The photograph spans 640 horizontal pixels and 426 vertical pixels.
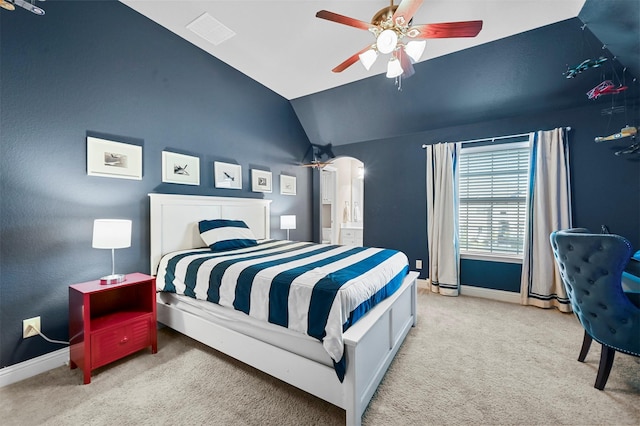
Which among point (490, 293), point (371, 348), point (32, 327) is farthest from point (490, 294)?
point (32, 327)

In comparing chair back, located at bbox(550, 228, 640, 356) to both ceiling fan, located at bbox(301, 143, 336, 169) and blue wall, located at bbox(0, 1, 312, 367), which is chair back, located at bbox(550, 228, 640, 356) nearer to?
blue wall, located at bbox(0, 1, 312, 367)

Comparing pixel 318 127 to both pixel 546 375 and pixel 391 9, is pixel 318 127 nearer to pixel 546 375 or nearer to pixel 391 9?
pixel 391 9

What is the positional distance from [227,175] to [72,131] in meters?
1.62

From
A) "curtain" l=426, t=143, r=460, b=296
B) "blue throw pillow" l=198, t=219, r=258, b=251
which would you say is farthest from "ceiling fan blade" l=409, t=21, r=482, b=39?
"blue throw pillow" l=198, t=219, r=258, b=251

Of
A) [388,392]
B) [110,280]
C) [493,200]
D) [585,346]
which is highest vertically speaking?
[493,200]

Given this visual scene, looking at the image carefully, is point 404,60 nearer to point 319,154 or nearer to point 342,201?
point 319,154

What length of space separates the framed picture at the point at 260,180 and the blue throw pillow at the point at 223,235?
948mm

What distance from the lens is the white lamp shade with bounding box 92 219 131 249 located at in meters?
1.93

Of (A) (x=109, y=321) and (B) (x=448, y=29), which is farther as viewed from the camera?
(A) (x=109, y=321)

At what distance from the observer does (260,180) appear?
409 cm

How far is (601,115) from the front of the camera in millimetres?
2949

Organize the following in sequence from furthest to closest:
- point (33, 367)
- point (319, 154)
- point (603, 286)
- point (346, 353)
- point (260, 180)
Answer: point (319, 154) < point (260, 180) < point (33, 367) < point (603, 286) < point (346, 353)

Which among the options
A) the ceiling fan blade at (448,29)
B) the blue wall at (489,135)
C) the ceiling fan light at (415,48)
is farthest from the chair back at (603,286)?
the blue wall at (489,135)

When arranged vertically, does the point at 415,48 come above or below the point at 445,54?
below
